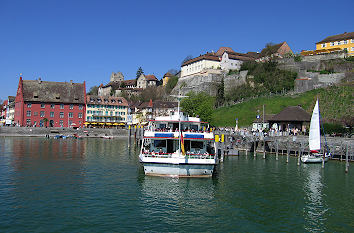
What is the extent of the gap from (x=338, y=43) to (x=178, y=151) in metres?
94.1

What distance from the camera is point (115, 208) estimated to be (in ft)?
73.4

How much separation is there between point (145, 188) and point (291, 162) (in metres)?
27.3

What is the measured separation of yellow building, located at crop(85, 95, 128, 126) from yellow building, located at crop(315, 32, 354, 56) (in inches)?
2821

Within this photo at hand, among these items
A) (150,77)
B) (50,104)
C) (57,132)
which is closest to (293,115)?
(57,132)

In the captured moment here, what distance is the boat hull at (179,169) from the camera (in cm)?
3084

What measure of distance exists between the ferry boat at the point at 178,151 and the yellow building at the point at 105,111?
76661 millimetres

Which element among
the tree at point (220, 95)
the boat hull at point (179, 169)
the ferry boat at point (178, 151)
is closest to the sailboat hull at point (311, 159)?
the ferry boat at point (178, 151)

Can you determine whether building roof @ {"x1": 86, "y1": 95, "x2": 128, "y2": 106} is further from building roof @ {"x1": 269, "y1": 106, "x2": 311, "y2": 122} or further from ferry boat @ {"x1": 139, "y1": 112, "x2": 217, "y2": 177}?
ferry boat @ {"x1": 139, "y1": 112, "x2": 217, "y2": 177}

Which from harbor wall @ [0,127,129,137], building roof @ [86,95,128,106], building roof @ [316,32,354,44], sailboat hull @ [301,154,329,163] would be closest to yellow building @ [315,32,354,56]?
building roof @ [316,32,354,44]

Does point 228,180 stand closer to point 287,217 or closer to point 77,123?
point 287,217

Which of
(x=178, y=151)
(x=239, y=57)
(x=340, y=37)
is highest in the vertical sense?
(x=340, y=37)

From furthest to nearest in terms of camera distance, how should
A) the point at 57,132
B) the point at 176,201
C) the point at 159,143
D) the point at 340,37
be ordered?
the point at 340,37
the point at 57,132
the point at 159,143
the point at 176,201

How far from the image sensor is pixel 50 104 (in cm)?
10238

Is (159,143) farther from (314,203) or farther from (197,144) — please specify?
(314,203)
